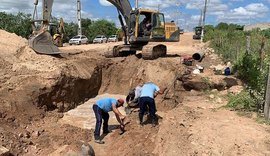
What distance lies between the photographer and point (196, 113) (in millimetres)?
11227

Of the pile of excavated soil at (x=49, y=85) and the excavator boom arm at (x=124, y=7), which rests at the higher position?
the excavator boom arm at (x=124, y=7)

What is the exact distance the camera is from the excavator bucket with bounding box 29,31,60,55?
13.5m

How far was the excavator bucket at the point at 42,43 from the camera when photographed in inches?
530

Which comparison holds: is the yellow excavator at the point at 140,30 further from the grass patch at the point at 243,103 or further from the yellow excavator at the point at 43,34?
the grass patch at the point at 243,103

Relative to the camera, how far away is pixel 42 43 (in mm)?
13773

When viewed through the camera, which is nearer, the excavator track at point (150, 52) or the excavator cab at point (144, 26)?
the excavator track at point (150, 52)

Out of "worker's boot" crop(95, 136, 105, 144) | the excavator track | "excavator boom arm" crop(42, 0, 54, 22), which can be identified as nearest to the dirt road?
"worker's boot" crop(95, 136, 105, 144)

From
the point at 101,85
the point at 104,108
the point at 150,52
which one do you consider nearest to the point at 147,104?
the point at 104,108

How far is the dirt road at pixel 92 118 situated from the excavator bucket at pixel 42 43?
1.29 feet

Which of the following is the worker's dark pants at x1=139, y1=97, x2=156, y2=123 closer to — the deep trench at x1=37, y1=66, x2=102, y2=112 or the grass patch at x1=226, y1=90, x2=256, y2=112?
the grass patch at x1=226, y1=90, x2=256, y2=112

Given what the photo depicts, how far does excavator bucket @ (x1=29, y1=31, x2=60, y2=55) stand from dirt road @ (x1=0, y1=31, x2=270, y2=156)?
1.29 feet

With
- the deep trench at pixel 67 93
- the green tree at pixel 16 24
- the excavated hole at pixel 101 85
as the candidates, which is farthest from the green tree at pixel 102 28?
the deep trench at pixel 67 93

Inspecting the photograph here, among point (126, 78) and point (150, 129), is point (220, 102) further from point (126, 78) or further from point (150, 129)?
point (126, 78)

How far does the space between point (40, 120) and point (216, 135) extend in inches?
210
